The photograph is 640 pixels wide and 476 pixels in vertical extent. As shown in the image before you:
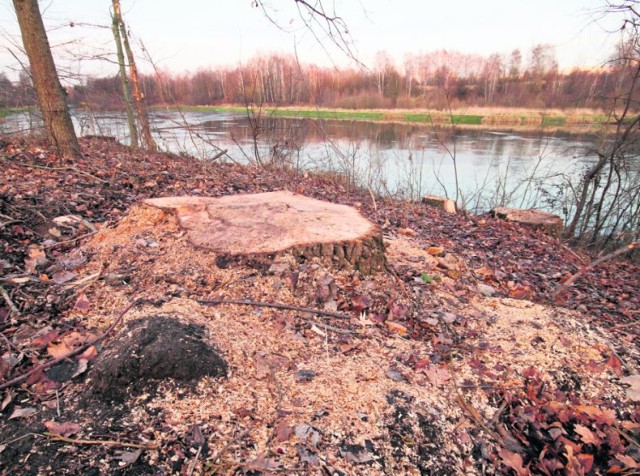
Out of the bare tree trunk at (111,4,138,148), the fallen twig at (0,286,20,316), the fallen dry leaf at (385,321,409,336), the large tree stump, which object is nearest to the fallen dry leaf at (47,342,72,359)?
the fallen twig at (0,286,20,316)

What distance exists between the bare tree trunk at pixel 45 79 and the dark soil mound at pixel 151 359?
4.72 meters

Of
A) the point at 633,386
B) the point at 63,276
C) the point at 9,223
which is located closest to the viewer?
the point at 633,386

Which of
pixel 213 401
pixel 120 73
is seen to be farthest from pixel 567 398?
pixel 120 73

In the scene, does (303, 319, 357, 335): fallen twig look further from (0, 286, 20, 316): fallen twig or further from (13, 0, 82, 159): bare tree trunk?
(13, 0, 82, 159): bare tree trunk

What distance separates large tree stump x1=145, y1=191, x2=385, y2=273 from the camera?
2.33 metres

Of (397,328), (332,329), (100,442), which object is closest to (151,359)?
(100,442)

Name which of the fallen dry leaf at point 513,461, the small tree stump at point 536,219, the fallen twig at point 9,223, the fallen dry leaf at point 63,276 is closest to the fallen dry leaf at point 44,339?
the fallen dry leaf at point 63,276

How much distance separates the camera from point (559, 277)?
368 centimetres

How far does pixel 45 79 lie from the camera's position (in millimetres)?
4914

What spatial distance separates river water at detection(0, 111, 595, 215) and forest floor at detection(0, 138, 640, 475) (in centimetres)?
396

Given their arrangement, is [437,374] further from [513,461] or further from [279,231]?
[279,231]

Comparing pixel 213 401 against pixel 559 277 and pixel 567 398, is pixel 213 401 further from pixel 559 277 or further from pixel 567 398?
pixel 559 277

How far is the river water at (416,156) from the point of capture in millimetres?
7926

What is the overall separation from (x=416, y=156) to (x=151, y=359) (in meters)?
11.4
